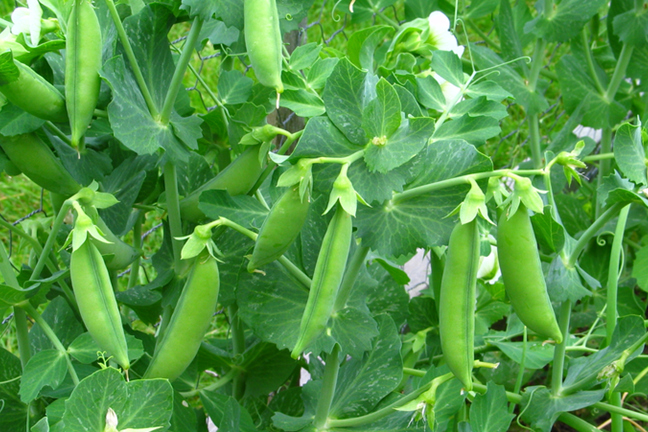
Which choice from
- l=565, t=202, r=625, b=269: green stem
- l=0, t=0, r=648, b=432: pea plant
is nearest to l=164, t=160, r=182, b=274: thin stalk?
l=0, t=0, r=648, b=432: pea plant

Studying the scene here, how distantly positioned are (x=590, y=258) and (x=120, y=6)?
1142 mm

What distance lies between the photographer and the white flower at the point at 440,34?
1.10 metres

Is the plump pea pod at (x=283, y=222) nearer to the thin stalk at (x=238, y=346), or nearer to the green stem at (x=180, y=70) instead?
the green stem at (x=180, y=70)

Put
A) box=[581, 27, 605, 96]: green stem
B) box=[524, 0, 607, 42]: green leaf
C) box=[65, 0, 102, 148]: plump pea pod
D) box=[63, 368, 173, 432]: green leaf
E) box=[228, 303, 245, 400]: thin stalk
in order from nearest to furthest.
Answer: box=[63, 368, 173, 432]: green leaf
box=[65, 0, 102, 148]: plump pea pod
box=[228, 303, 245, 400]: thin stalk
box=[524, 0, 607, 42]: green leaf
box=[581, 27, 605, 96]: green stem

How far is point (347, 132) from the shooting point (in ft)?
2.62

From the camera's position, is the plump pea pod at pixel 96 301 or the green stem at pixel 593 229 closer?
the plump pea pod at pixel 96 301

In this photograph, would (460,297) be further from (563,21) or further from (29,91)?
(563,21)

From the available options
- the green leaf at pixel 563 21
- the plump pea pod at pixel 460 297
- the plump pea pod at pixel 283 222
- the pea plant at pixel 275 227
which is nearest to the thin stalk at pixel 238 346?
the pea plant at pixel 275 227

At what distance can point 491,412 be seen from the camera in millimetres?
930

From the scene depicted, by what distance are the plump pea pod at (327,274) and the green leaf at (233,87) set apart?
1.20 ft

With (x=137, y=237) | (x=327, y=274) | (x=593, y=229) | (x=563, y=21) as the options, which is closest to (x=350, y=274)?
(x=327, y=274)

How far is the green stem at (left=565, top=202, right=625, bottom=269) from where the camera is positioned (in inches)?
37.7

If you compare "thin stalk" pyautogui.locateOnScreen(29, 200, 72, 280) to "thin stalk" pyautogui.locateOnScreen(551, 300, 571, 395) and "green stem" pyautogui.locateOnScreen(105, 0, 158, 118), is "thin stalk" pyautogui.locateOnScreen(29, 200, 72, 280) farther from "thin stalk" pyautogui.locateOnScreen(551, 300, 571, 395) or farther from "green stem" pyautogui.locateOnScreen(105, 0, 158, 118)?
"thin stalk" pyautogui.locateOnScreen(551, 300, 571, 395)

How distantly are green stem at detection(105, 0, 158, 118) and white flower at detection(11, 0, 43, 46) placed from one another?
102 millimetres
